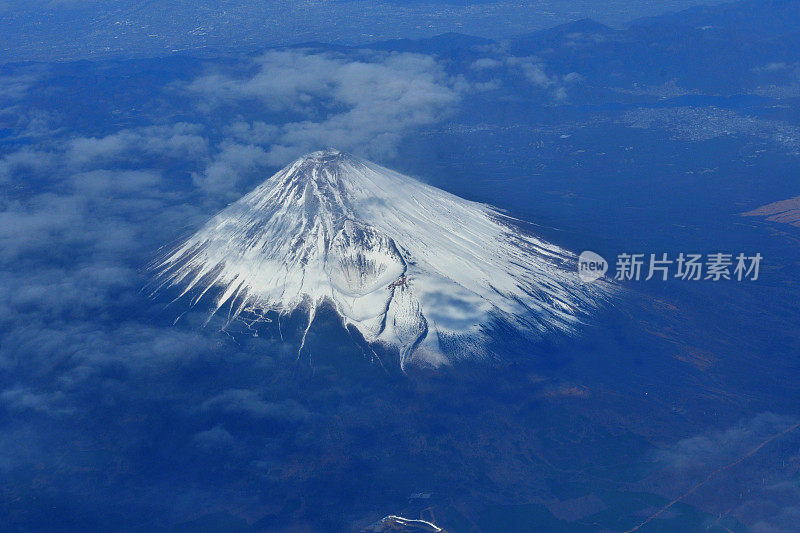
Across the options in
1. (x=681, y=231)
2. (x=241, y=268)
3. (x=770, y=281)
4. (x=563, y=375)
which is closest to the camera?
(x=563, y=375)

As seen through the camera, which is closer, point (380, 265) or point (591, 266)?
point (380, 265)

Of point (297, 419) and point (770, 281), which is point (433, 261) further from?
point (770, 281)

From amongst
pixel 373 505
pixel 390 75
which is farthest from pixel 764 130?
pixel 373 505

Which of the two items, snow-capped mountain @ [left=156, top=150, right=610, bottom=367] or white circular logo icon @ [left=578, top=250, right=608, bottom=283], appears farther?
white circular logo icon @ [left=578, top=250, right=608, bottom=283]

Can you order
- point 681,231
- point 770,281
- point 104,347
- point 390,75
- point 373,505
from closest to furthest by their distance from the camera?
point 373,505 → point 104,347 → point 770,281 → point 681,231 → point 390,75

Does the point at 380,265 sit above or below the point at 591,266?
above
